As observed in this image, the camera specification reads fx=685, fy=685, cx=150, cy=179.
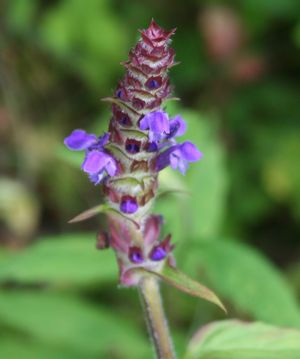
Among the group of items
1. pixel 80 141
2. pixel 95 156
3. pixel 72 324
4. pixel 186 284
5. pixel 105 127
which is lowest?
pixel 186 284

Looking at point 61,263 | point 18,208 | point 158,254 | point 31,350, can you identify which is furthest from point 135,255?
point 18,208

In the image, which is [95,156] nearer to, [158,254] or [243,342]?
[158,254]

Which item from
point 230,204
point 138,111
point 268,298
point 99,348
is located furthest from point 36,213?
point 138,111

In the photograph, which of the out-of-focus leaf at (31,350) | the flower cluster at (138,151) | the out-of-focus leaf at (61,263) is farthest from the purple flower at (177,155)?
→ the out-of-focus leaf at (31,350)

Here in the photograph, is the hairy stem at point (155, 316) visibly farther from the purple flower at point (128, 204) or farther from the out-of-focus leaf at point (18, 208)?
the out-of-focus leaf at point (18, 208)

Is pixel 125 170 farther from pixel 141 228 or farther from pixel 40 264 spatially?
pixel 40 264
